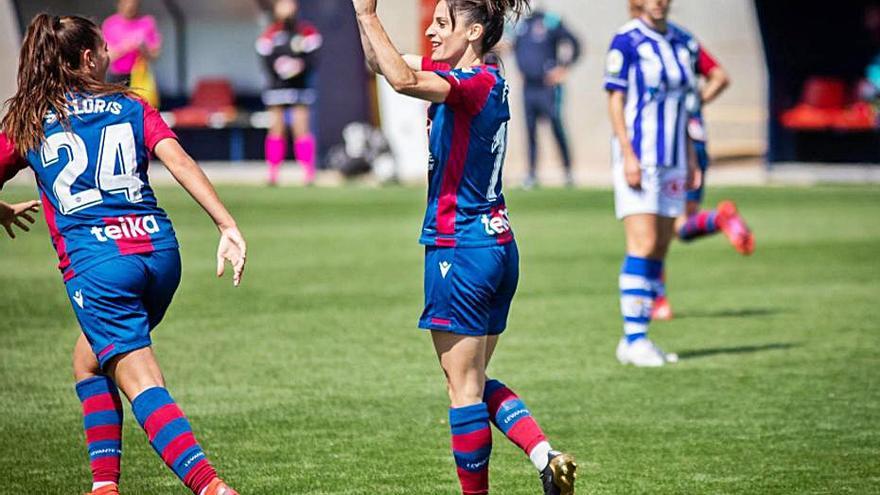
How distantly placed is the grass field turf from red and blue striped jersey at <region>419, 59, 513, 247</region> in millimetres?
1146

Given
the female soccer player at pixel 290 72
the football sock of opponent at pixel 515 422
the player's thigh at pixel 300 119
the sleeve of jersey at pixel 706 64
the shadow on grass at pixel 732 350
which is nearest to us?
the football sock of opponent at pixel 515 422

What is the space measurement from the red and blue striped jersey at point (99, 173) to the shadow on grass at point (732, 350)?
4.59 metres

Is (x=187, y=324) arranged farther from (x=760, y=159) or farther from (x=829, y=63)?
(x=829, y=63)

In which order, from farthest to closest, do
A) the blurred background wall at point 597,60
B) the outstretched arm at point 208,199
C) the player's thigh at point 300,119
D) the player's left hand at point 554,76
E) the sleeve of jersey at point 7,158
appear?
1. the blurred background wall at point 597,60
2. the player's left hand at point 554,76
3. the player's thigh at point 300,119
4. the sleeve of jersey at point 7,158
5. the outstretched arm at point 208,199

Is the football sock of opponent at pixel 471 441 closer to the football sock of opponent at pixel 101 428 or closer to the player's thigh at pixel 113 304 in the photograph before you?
the player's thigh at pixel 113 304

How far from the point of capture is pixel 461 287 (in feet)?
16.2

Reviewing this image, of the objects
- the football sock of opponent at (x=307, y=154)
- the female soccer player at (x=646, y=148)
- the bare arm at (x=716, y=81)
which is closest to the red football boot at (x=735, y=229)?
the bare arm at (x=716, y=81)

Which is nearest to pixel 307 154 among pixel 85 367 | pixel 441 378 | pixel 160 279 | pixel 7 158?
pixel 441 378

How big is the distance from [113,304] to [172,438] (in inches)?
18.4

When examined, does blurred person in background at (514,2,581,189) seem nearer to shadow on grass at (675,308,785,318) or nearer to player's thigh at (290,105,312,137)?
player's thigh at (290,105,312,137)

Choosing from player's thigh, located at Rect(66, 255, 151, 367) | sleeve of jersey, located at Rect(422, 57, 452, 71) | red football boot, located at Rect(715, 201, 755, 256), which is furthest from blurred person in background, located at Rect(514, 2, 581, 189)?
player's thigh, located at Rect(66, 255, 151, 367)

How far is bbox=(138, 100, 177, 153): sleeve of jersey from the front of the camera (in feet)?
16.2

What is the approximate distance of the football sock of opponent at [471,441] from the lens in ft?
16.4

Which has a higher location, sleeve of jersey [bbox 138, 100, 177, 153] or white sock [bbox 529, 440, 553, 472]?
sleeve of jersey [bbox 138, 100, 177, 153]
